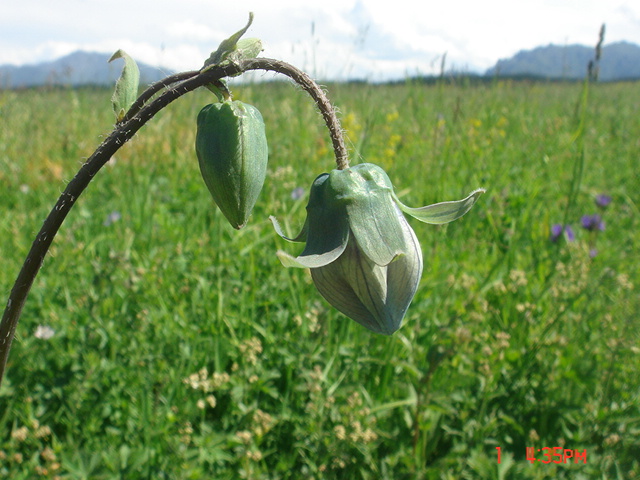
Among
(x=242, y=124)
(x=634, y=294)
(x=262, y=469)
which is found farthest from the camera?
(x=634, y=294)

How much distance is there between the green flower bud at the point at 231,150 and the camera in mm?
955

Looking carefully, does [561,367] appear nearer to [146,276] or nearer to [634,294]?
[634,294]

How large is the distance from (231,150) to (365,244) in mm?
297

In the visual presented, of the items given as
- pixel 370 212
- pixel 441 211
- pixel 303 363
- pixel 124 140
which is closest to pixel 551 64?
pixel 303 363

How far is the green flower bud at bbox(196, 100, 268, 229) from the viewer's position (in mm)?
955

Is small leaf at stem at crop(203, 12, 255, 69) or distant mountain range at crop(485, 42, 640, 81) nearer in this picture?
small leaf at stem at crop(203, 12, 255, 69)

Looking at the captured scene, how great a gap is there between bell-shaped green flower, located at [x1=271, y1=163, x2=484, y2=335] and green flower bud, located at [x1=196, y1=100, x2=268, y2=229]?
0.13 metres

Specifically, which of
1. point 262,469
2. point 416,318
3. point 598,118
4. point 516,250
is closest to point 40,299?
point 262,469

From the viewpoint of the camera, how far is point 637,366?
6.43ft

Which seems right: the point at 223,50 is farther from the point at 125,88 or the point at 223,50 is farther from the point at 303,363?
the point at 303,363

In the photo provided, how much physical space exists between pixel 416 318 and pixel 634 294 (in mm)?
1024
